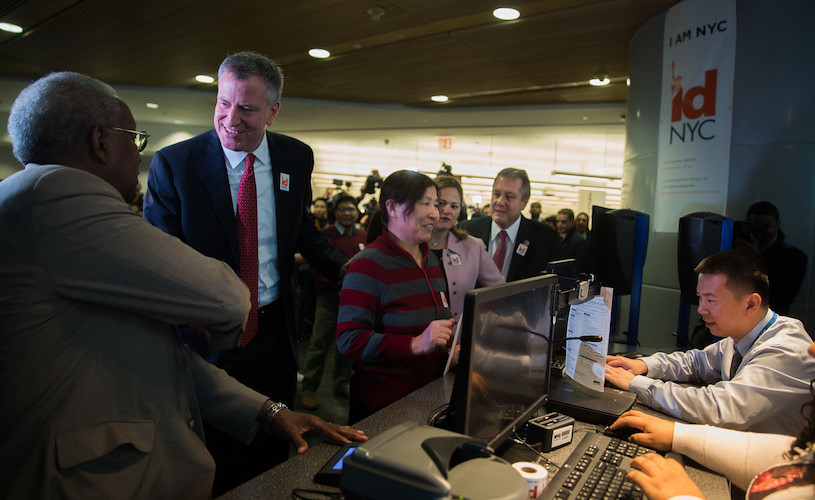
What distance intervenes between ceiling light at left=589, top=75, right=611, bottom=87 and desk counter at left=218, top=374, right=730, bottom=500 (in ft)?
16.5

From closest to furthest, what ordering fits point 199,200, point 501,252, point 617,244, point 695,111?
point 199,200 < point 617,244 < point 501,252 < point 695,111

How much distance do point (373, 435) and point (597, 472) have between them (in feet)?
→ 1.78

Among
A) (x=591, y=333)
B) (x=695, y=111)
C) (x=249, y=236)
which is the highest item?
(x=695, y=111)

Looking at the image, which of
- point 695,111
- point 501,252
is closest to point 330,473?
point 501,252

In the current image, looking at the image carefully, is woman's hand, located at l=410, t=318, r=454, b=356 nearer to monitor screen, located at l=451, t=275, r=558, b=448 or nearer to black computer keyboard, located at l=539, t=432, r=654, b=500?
monitor screen, located at l=451, t=275, r=558, b=448

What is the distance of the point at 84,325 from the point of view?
944mm

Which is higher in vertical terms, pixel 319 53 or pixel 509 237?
pixel 319 53

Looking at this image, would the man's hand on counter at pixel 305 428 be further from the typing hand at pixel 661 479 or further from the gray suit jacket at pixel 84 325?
the typing hand at pixel 661 479

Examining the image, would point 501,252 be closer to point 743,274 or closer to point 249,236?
point 743,274

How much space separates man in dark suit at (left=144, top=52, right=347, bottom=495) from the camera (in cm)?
168

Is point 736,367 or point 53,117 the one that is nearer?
point 53,117

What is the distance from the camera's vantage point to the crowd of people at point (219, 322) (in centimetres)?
91

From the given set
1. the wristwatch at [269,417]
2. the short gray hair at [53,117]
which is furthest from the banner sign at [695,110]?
the short gray hair at [53,117]

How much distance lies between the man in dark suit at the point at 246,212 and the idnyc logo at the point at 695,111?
3.08 m
